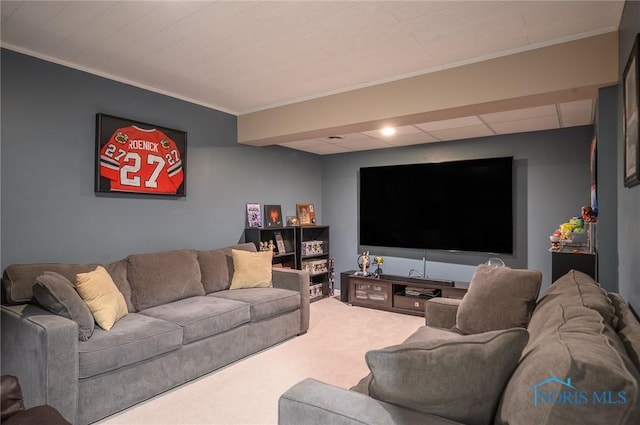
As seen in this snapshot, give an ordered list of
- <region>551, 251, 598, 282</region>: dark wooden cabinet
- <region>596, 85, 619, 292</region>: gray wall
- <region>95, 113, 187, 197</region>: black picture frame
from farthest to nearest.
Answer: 1. <region>95, 113, 187, 197</region>: black picture frame
2. <region>551, 251, 598, 282</region>: dark wooden cabinet
3. <region>596, 85, 619, 292</region>: gray wall

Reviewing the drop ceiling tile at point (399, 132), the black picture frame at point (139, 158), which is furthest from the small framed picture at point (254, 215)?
the drop ceiling tile at point (399, 132)

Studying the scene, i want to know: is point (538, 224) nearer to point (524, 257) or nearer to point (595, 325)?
point (524, 257)

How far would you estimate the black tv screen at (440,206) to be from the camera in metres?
4.70

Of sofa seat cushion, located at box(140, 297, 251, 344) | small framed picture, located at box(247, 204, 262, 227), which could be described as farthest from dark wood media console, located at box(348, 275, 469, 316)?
sofa seat cushion, located at box(140, 297, 251, 344)

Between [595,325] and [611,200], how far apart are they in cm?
181

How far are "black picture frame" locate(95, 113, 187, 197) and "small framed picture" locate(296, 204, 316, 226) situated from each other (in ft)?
6.87

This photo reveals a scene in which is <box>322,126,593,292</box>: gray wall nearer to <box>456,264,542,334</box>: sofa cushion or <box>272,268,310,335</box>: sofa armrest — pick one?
<box>272,268,310,335</box>: sofa armrest

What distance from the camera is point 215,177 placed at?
14.3ft

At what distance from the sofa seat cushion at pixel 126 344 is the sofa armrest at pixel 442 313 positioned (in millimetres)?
1881

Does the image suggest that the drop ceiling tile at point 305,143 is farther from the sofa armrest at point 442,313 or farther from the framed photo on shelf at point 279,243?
the sofa armrest at point 442,313

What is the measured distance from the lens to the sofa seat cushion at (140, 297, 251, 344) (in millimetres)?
2842

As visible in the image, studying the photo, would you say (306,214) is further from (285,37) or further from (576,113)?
(576,113)

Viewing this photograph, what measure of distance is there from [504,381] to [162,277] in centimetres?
294

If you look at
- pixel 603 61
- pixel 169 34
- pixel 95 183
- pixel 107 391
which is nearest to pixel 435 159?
pixel 603 61
